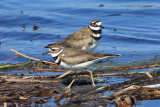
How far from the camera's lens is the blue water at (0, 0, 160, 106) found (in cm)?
1009

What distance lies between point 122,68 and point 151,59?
1399 millimetres

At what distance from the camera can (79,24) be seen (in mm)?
13195

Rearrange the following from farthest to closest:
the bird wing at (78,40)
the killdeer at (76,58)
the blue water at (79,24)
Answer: the blue water at (79,24) → the bird wing at (78,40) → the killdeer at (76,58)

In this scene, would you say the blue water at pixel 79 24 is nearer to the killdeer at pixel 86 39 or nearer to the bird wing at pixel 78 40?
the killdeer at pixel 86 39

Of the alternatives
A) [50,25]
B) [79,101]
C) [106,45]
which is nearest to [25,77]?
[79,101]

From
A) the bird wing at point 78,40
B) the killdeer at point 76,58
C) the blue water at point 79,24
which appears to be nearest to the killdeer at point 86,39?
the bird wing at point 78,40

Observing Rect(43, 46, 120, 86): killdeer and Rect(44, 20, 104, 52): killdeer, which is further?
Rect(44, 20, 104, 52): killdeer

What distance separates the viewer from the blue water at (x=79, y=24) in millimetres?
10086

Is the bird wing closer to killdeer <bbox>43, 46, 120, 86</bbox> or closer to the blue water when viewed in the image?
the blue water

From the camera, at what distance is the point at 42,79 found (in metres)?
6.87

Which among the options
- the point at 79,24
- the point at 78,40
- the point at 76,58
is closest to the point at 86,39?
the point at 78,40

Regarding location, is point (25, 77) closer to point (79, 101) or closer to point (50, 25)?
point (79, 101)

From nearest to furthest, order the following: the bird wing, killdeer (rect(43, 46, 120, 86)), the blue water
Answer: killdeer (rect(43, 46, 120, 86)) < the bird wing < the blue water

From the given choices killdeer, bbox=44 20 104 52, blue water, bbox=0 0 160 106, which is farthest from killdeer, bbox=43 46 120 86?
blue water, bbox=0 0 160 106
